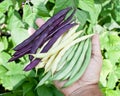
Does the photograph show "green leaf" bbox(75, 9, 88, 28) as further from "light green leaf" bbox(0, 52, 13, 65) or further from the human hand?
"light green leaf" bbox(0, 52, 13, 65)

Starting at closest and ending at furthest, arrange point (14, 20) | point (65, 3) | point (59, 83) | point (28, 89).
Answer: point (65, 3), point (59, 83), point (28, 89), point (14, 20)

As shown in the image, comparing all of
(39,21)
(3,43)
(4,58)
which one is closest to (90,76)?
(39,21)

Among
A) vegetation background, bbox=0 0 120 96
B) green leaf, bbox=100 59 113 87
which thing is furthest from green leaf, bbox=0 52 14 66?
green leaf, bbox=100 59 113 87

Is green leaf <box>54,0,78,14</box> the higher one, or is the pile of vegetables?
green leaf <box>54,0,78,14</box>

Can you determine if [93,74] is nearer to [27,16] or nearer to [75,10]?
[75,10]

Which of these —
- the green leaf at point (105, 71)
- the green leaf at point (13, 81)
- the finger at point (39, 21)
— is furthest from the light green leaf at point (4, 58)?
the green leaf at point (105, 71)

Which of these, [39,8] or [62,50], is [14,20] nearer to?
[39,8]
